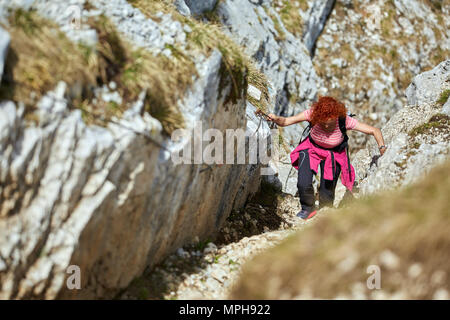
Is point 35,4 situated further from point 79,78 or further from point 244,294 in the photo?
point 244,294

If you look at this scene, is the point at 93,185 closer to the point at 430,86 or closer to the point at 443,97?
the point at 443,97

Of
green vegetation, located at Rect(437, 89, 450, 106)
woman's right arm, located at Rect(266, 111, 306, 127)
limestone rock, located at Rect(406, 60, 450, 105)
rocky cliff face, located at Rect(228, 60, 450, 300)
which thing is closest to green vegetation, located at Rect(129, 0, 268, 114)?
woman's right arm, located at Rect(266, 111, 306, 127)

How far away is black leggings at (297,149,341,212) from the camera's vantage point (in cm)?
769

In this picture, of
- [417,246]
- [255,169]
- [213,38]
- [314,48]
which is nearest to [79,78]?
[213,38]

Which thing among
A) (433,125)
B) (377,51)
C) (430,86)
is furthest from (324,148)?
(377,51)

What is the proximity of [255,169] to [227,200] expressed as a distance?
148 centimetres

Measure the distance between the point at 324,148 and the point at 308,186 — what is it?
2.67 feet

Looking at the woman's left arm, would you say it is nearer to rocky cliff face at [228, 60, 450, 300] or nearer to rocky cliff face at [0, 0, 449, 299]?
rocky cliff face at [0, 0, 449, 299]

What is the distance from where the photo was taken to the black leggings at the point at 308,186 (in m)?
7.69

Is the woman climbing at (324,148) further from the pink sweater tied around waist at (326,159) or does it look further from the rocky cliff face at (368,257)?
the rocky cliff face at (368,257)

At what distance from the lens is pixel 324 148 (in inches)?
313

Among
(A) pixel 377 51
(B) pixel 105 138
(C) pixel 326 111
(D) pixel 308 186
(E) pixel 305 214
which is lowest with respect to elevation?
(A) pixel 377 51

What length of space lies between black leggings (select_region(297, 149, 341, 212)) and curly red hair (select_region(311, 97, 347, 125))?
70cm

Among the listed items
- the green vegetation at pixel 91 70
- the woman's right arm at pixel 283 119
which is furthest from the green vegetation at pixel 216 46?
the woman's right arm at pixel 283 119
